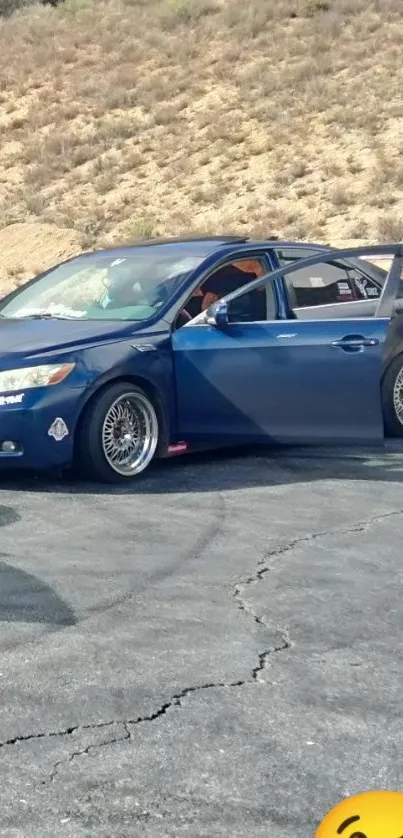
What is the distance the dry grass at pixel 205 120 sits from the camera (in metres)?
31.1

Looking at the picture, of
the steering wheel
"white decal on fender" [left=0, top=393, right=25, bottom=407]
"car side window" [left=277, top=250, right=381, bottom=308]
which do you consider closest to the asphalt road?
"white decal on fender" [left=0, top=393, right=25, bottom=407]

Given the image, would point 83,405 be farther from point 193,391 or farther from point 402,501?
point 402,501

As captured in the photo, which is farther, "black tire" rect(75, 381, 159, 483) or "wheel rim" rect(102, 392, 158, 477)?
"wheel rim" rect(102, 392, 158, 477)

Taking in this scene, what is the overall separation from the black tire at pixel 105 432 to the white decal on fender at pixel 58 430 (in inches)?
5.6

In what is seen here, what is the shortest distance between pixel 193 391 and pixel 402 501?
1.66 metres

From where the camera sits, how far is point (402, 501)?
8.62 meters

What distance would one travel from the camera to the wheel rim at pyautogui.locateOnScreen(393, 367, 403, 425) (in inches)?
422

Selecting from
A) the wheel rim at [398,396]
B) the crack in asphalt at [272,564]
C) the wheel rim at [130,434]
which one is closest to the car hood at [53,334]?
the wheel rim at [130,434]

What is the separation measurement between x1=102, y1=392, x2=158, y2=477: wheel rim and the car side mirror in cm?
72

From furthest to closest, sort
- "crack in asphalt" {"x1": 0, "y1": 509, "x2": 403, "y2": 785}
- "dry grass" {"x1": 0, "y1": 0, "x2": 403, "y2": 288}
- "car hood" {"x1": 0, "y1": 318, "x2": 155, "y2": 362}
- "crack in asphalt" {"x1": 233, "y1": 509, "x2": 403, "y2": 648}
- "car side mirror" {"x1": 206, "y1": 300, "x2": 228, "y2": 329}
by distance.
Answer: "dry grass" {"x1": 0, "y1": 0, "x2": 403, "y2": 288} → "car side mirror" {"x1": 206, "y1": 300, "x2": 228, "y2": 329} → "car hood" {"x1": 0, "y1": 318, "x2": 155, "y2": 362} → "crack in asphalt" {"x1": 233, "y1": 509, "x2": 403, "y2": 648} → "crack in asphalt" {"x1": 0, "y1": 509, "x2": 403, "y2": 785}

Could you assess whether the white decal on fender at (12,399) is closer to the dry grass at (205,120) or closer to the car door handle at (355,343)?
the car door handle at (355,343)

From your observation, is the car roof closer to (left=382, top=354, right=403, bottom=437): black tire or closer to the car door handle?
(left=382, top=354, right=403, bottom=437): black tire

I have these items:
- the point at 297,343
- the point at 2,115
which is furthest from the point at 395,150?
the point at 297,343

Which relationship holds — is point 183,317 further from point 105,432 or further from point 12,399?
point 12,399
